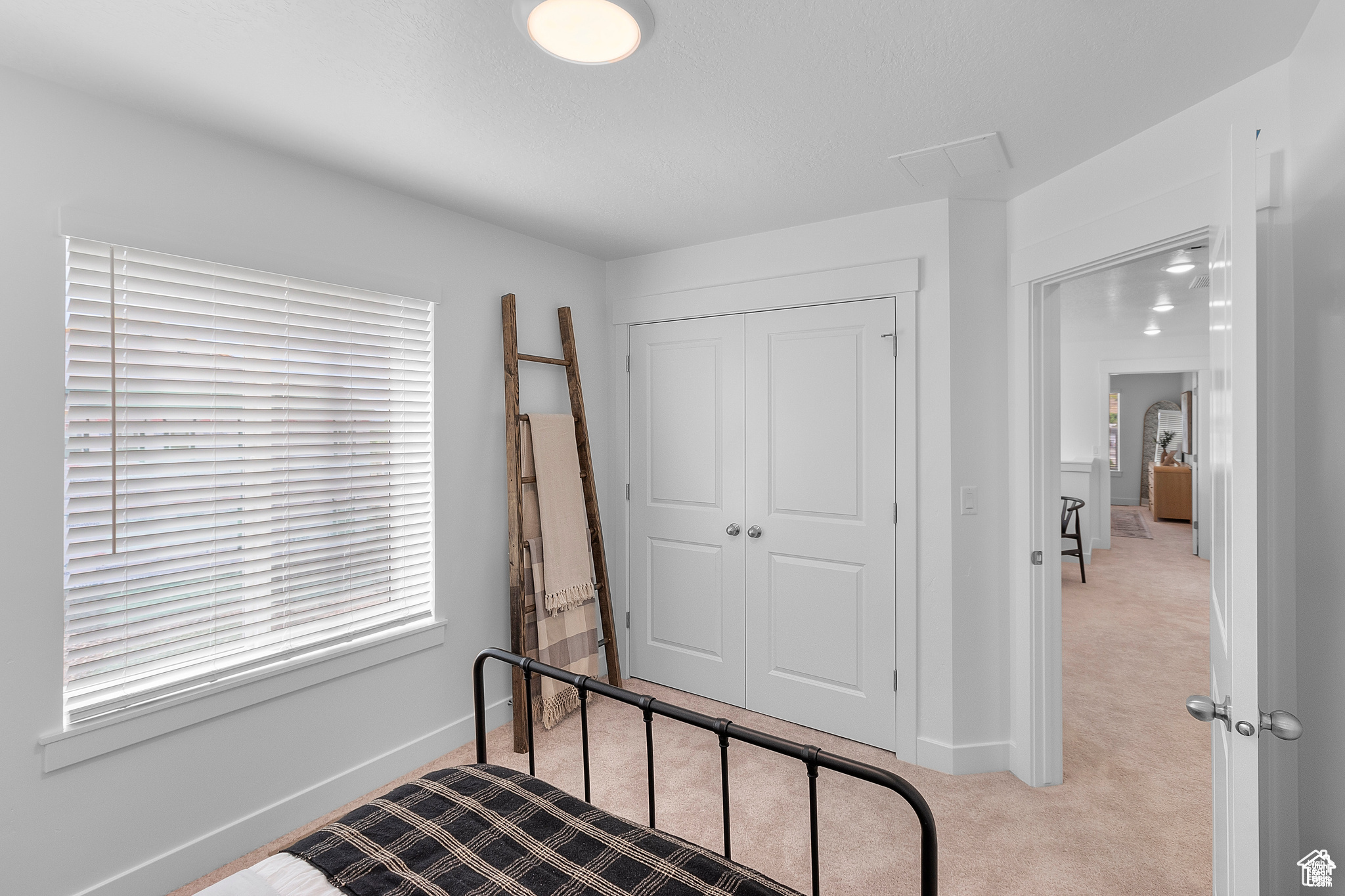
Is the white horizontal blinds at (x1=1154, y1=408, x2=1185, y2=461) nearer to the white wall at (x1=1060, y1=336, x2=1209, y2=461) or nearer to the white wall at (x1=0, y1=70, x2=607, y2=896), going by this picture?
the white wall at (x1=1060, y1=336, x2=1209, y2=461)

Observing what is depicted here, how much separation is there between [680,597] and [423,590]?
1.40 m

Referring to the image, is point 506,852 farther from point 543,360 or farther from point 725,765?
point 543,360

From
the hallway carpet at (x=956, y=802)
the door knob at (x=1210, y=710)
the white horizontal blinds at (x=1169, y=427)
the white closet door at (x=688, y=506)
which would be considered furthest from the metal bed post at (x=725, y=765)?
the white horizontal blinds at (x=1169, y=427)

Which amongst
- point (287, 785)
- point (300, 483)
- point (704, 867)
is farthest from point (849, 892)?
point (300, 483)

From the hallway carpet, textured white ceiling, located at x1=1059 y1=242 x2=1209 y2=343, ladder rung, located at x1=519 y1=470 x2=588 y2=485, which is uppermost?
textured white ceiling, located at x1=1059 y1=242 x2=1209 y2=343

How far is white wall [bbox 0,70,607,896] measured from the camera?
1694 millimetres

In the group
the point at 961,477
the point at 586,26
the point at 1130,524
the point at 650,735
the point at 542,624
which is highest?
the point at 586,26

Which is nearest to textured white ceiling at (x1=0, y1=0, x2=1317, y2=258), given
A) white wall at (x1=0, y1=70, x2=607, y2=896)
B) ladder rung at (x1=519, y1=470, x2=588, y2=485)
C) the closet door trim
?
white wall at (x1=0, y1=70, x2=607, y2=896)

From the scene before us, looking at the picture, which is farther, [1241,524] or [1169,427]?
[1169,427]

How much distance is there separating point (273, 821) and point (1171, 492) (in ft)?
34.9

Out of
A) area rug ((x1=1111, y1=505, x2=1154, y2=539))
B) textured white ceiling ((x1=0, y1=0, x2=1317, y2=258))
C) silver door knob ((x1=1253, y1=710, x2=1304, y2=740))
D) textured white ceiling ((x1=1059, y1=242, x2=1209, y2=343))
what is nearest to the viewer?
silver door knob ((x1=1253, y1=710, x2=1304, y2=740))

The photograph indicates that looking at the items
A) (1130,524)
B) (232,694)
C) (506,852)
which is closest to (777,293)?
(506,852)

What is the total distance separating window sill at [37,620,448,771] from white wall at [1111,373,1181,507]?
10.7 metres

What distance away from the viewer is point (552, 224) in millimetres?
3018
